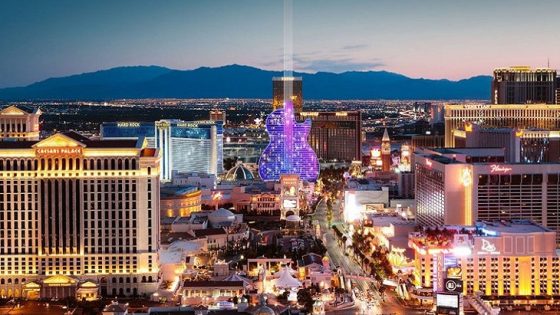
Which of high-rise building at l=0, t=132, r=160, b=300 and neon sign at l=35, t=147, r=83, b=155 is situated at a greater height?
neon sign at l=35, t=147, r=83, b=155

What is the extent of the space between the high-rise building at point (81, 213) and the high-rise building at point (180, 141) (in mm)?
35797

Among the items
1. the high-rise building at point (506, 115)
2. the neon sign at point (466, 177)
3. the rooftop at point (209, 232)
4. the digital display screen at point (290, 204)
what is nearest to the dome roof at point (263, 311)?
the neon sign at point (466, 177)

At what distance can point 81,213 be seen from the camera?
4912 centimetres

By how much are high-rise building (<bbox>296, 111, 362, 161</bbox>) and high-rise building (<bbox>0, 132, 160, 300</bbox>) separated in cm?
6325

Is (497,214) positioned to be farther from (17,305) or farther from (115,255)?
(17,305)

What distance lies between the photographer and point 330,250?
201 feet

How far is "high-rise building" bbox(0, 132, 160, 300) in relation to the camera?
160 feet

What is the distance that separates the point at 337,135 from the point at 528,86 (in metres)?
24.2

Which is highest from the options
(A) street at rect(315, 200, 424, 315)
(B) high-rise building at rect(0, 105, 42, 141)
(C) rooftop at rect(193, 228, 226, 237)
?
(B) high-rise building at rect(0, 105, 42, 141)

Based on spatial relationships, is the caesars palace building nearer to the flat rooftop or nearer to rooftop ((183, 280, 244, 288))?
rooftop ((183, 280, 244, 288))

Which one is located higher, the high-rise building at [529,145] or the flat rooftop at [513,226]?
the high-rise building at [529,145]

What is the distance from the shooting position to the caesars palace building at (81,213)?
160 feet

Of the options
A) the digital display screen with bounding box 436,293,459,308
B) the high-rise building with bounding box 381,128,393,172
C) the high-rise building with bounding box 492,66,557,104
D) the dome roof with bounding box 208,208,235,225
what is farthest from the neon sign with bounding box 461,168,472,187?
the high-rise building with bounding box 492,66,557,104

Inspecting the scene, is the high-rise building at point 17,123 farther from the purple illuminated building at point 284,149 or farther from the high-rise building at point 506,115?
the high-rise building at point 506,115
